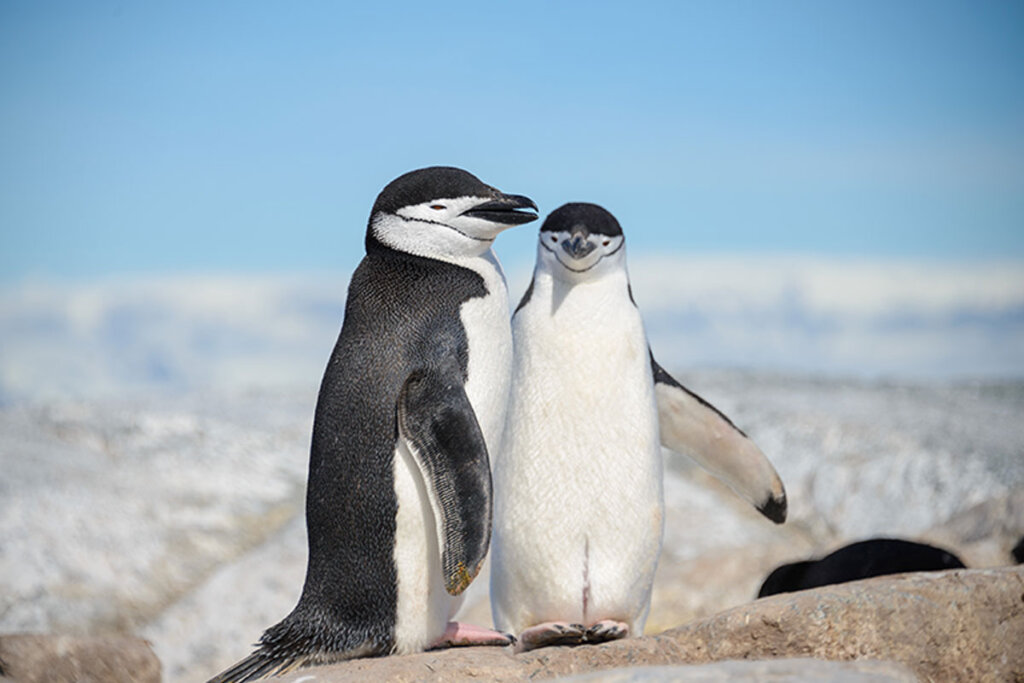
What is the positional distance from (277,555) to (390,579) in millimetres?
4112

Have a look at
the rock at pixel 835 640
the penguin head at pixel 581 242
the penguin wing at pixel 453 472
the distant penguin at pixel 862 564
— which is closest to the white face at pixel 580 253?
the penguin head at pixel 581 242

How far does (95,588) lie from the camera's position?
6148 mm

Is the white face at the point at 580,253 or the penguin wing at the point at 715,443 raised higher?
the white face at the point at 580,253

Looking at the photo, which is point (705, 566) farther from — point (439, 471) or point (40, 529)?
point (40, 529)

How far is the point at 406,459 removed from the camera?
8.73ft

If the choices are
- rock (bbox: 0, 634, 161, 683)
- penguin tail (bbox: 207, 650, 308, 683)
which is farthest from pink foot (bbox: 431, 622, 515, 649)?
rock (bbox: 0, 634, 161, 683)

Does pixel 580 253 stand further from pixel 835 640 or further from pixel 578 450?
pixel 835 640

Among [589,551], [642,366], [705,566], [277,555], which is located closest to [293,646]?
[589,551]

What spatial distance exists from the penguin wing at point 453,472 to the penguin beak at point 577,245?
3.12ft

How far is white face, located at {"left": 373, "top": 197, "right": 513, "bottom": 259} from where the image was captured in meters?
2.84

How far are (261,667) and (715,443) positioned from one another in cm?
221

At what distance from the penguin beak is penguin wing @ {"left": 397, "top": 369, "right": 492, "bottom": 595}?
0.95 m

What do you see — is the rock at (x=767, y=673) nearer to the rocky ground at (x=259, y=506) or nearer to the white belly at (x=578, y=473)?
the white belly at (x=578, y=473)

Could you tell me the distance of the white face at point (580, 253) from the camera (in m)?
3.44
